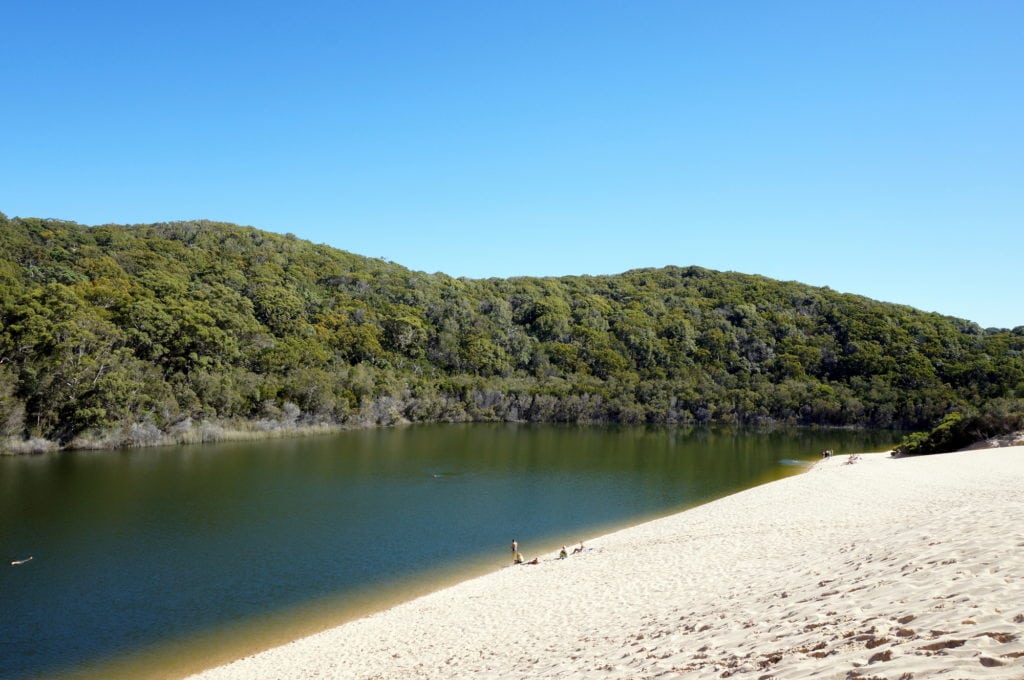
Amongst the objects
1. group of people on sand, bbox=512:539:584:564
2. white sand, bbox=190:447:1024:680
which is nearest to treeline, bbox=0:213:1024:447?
group of people on sand, bbox=512:539:584:564

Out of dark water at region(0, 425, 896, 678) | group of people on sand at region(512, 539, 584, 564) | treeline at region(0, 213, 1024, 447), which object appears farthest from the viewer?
treeline at region(0, 213, 1024, 447)

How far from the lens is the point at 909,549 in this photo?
1218cm

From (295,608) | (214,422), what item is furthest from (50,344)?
(295,608)

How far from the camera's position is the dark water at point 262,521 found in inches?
A: 765

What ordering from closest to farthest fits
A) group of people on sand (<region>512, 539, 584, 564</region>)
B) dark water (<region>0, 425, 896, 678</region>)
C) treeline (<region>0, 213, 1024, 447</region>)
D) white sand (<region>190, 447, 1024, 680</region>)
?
white sand (<region>190, 447, 1024, 680</region>) < dark water (<region>0, 425, 896, 678</region>) < group of people on sand (<region>512, 539, 584, 564</region>) < treeline (<region>0, 213, 1024, 447</region>)

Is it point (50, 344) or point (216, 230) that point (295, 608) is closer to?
point (50, 344)

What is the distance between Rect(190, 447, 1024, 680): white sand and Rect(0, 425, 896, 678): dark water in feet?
14.1

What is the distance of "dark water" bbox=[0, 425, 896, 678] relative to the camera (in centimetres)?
1944

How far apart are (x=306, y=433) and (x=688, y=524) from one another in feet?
170

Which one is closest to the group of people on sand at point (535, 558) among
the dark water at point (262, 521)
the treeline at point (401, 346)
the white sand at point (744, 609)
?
the white sand at point (744, 609)

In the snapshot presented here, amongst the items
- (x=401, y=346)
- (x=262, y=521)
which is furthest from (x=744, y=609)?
(x=401, y=346)

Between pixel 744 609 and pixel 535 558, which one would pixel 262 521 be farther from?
pixel 744 609

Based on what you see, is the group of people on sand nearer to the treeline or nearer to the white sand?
the white sand

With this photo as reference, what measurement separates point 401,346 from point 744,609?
312 feet
